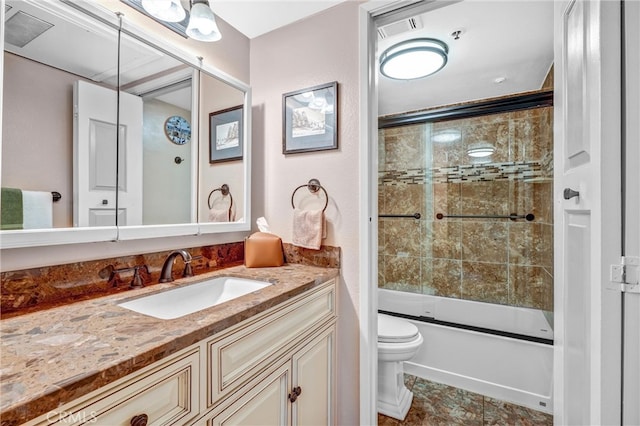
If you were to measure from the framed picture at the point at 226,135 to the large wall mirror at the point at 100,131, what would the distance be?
1 centimetres

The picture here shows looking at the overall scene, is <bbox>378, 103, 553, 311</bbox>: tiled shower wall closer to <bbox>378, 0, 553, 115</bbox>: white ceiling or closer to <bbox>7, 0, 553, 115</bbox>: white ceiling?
<bbox>378, 0, 553, 115</bbox>: white ceiling

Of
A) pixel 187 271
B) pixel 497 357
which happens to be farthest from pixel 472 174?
pixel 187 271

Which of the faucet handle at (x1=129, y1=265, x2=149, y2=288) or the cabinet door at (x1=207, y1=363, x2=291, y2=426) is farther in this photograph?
the faucet handle at (x1=129, y1=265, x2=149, y2=288)

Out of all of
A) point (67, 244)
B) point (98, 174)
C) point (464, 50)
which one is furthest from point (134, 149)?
point (464, 50)

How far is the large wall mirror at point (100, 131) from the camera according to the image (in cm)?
86

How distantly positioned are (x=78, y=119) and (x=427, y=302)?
279cm

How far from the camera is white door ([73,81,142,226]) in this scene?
977mm

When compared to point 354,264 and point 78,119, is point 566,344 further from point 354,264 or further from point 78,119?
point 78,119

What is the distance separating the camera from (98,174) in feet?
3.36

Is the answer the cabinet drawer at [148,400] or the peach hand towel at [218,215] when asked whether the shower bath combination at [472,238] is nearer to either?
the peach hand towel at [218,215]

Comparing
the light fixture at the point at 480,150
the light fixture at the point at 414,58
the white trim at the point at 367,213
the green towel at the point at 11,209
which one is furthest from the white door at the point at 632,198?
the light fixture at the point at 480,150

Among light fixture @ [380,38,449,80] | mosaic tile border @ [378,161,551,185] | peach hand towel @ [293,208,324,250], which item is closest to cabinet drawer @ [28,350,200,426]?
peach hand towel @ [293,208,324,250]

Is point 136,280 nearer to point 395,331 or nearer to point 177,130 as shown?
point 177,130

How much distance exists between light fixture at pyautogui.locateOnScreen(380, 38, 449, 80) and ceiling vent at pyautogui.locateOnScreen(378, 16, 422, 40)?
0.12 m
